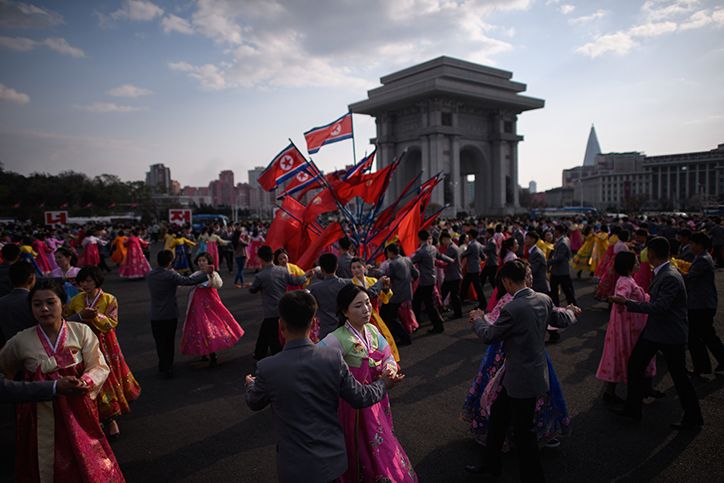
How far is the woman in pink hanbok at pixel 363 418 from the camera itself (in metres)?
2.82

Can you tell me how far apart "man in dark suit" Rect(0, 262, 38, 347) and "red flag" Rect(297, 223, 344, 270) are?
16.0 ft

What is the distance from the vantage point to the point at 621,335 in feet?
15.9

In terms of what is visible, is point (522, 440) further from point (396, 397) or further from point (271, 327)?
point (271, 327)

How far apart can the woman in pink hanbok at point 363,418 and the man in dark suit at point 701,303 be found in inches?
183

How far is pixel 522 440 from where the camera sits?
124 inches

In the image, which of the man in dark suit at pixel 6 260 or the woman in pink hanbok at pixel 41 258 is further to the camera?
the woman in pink hanbok at pixel 41 258

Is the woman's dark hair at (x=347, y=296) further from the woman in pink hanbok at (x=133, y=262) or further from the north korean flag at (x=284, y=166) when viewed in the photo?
the woman in pink hanbok at (x=133, y=262)

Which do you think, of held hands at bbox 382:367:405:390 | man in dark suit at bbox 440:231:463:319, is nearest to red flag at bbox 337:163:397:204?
man in dark suit at bbox 440:231:463:319

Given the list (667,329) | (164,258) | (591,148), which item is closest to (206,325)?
(164,258)

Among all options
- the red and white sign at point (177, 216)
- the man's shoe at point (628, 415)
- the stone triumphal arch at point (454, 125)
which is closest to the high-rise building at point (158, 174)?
the stone triumphal arch at point (454, 125)

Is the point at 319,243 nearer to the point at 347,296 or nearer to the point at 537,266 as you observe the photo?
the point at 537,266

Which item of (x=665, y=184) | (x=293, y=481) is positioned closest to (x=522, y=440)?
(x=293, y=481)

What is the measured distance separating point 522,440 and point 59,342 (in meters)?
3.35

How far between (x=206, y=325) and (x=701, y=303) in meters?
6.55
